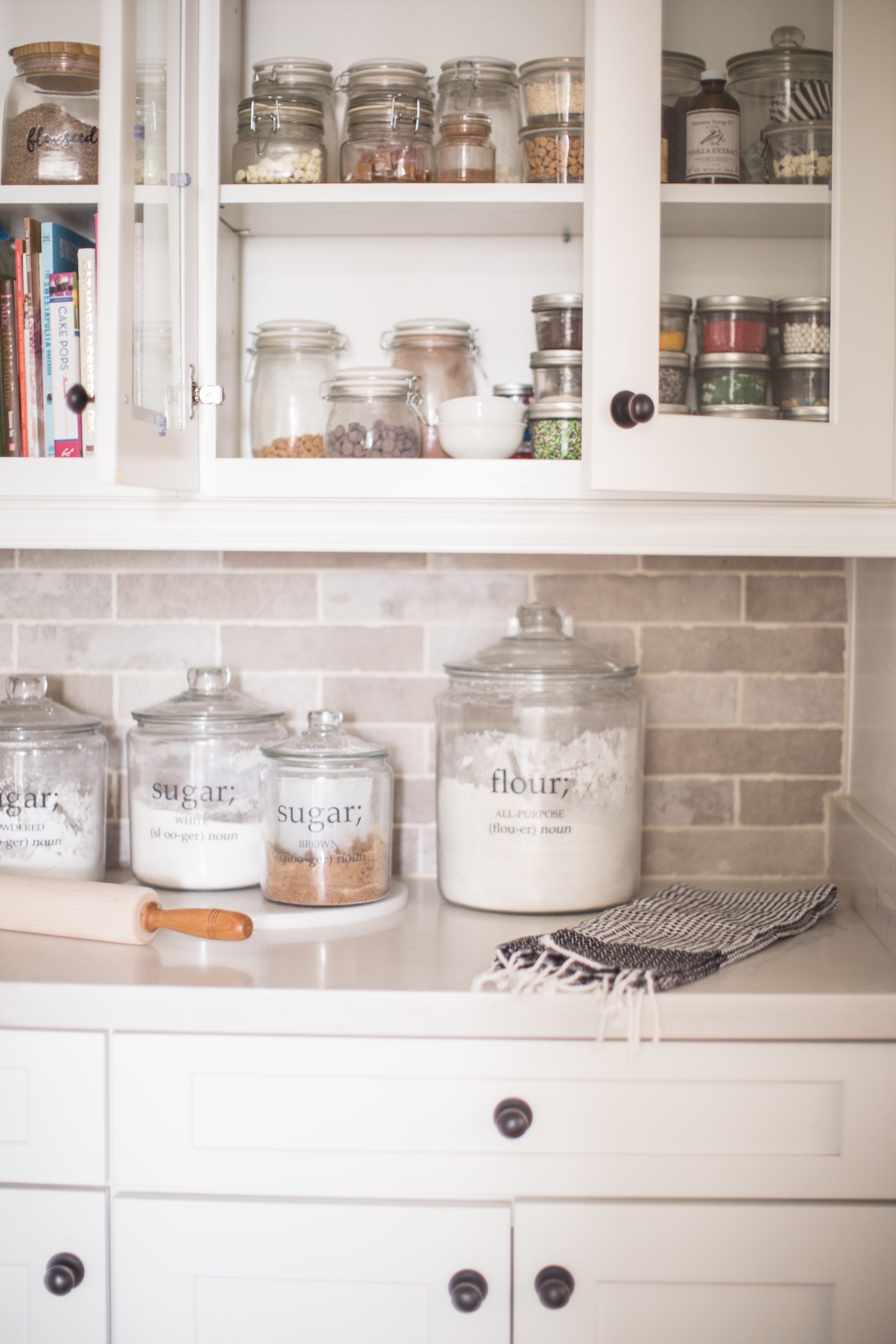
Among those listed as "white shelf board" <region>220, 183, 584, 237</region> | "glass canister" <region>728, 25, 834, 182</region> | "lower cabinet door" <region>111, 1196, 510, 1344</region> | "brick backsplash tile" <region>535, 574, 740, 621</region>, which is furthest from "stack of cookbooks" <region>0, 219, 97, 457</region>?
"lower cabinet door" <region>111, 1196, 510, 1344</region>

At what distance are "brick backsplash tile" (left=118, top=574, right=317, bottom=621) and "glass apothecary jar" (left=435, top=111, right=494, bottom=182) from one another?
1.93 ft

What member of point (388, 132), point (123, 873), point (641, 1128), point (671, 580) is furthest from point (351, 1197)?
point (388, 132)

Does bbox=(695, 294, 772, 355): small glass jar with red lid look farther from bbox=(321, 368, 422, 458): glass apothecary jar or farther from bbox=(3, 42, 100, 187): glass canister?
bbox=(3, 42, 100, 187): glass canister

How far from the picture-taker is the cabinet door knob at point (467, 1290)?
1.16 meters

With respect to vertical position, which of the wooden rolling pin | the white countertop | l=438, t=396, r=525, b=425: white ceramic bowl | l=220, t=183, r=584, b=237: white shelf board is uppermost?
l=220, t=183, r=584, b=237: white shelf board

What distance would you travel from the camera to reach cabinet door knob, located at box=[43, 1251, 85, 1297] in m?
1.18

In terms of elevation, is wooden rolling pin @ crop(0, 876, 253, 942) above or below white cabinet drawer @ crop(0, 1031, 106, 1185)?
above

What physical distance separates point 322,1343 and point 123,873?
2.34 ft

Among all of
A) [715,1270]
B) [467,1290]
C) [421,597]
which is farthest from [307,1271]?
[421,597]

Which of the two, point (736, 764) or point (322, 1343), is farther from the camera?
point (736, 764)

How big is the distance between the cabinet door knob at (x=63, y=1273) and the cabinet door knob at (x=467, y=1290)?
0.39m

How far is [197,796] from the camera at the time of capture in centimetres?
147

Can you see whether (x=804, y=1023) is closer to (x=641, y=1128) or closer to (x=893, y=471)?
(x=641, y=1128)

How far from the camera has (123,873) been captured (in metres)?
1.66
